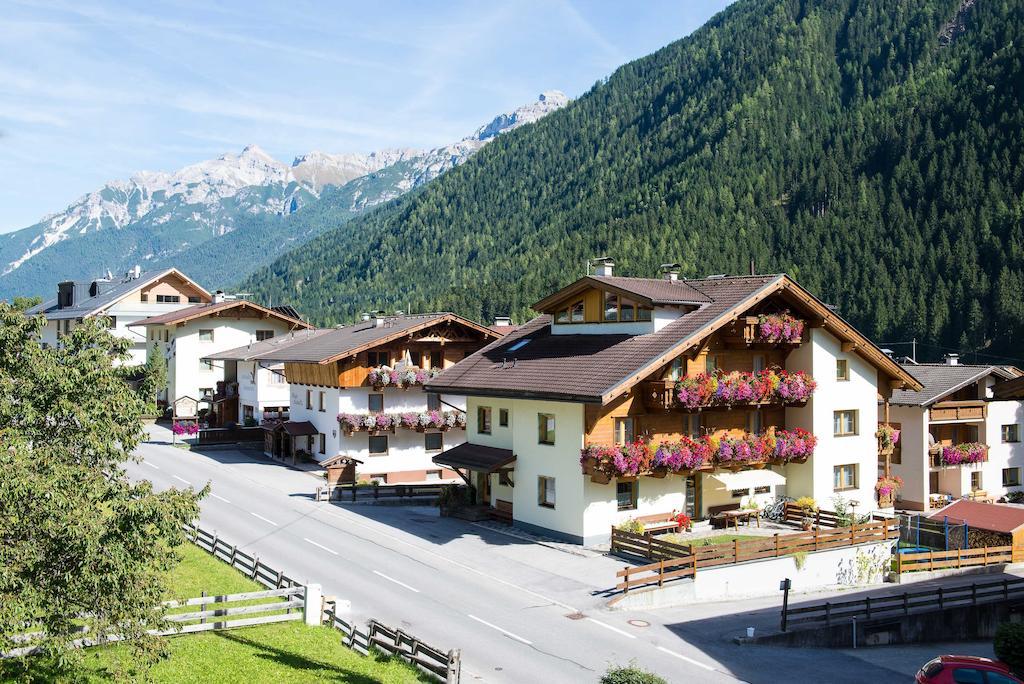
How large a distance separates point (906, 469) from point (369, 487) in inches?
1166

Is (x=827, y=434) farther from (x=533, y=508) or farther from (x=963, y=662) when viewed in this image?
(x=963, y=662)

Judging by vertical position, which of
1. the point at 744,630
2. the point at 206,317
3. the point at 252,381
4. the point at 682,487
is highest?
the point at 206,317

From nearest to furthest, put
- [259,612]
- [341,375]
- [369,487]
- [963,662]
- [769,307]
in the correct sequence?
[963,662] < [259,612] < [769,307] < [369,487] < [341,375]

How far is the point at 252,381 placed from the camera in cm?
6619

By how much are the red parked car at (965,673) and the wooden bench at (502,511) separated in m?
20.0

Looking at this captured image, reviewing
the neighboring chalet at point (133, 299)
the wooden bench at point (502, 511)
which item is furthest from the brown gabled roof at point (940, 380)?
the neighboring chalet at point (133, 299)

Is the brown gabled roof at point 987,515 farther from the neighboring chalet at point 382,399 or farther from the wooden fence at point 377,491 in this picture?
the neighboring chalet at point 382,399

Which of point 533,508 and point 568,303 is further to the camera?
point 568,303

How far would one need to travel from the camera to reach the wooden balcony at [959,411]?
174ft

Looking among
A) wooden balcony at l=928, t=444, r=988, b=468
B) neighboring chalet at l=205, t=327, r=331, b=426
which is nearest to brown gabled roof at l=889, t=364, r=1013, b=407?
wooden balcony at l=928, t=444, r=988, b=468

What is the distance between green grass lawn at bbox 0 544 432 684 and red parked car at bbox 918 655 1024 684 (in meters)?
12.4

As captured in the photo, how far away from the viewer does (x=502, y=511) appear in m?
41.1

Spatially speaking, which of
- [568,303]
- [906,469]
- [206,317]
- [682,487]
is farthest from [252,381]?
[906,469]

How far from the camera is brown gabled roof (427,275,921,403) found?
3572cm
